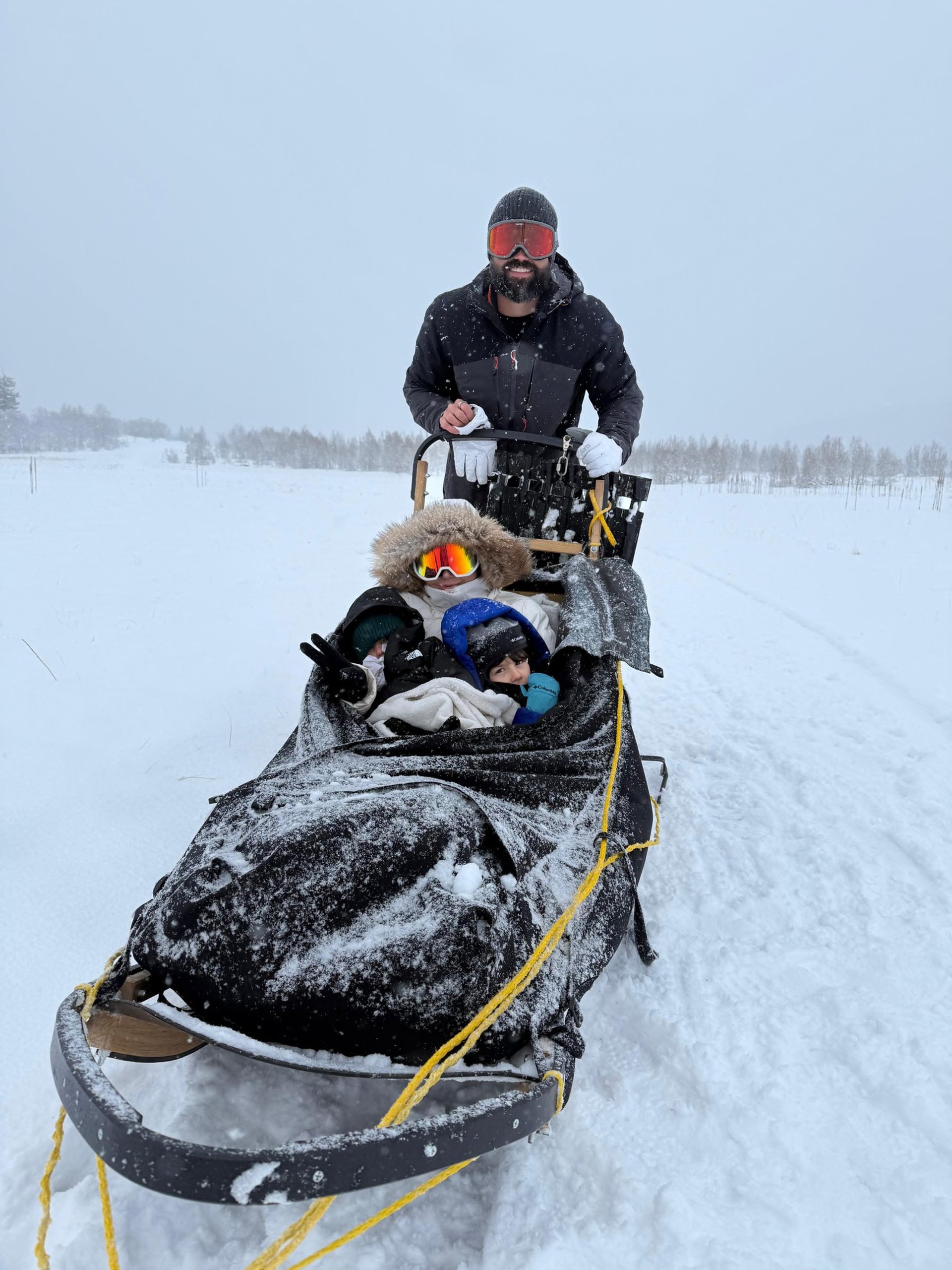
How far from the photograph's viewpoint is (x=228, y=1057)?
5.03 ft

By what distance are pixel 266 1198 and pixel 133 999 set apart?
20.5 inches

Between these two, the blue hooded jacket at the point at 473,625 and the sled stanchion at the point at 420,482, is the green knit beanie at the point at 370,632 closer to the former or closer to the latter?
the blue hooded jacket at the point at 473,625

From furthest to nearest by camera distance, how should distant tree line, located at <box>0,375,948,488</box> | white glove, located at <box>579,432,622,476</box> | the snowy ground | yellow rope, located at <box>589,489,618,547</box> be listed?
1. distant tree line, located at <box>0,375,948,488</box>
2. yellow rope, located at <box>589,489,618,547</box>
3. white glove, located at <box>579,432,622,476</box>
4. the snowy ground

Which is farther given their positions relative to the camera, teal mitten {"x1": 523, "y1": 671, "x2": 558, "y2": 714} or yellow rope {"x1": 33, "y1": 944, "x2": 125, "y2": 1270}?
teal mitten {"x1": 523, "y1": 671, "x2": 558, "y2": 714}

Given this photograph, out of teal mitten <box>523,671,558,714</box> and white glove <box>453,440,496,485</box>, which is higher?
white glove <box>453,440,496,485</box>

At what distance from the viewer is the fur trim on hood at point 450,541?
2969mm

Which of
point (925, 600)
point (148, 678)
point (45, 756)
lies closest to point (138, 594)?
point (148, 678)

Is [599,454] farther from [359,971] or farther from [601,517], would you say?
[359,971]

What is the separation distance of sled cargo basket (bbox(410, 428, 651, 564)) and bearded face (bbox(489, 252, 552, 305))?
62 cm

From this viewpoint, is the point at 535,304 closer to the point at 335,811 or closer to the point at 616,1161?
the point at 335,811

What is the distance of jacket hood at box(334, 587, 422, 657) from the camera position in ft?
8.77

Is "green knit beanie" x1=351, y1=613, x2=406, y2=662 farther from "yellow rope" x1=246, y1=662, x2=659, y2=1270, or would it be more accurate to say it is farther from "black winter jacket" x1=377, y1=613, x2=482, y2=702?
"yellow rope" x1=246, y1=662, x2=659, y2=1270

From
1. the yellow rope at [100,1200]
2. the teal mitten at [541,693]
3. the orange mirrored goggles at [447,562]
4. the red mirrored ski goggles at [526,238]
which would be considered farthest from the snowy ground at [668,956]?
the red mirrored ski goggles at [526,238]

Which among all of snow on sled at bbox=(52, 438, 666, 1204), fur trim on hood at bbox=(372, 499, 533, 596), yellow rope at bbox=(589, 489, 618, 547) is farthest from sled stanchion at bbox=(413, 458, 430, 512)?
snow on sled at bbox=(52, 438, 666, 1204)
